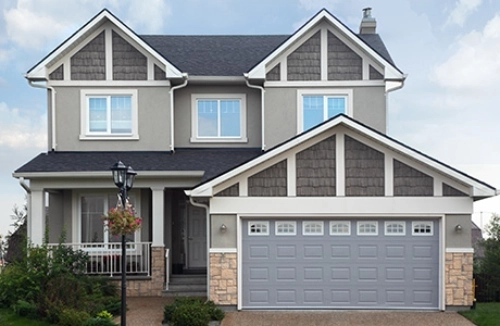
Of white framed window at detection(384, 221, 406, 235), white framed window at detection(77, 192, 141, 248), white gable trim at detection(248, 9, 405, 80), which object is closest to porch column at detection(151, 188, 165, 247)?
white framed window at detection(77, 192, 141, 248)

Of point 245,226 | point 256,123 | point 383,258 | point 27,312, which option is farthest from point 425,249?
point 27,312

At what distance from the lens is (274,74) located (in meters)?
17.4

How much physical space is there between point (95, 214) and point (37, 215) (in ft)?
6.41

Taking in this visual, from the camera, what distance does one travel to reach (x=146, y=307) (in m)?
14.1

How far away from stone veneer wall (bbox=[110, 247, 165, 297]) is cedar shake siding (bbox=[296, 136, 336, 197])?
5.04 m

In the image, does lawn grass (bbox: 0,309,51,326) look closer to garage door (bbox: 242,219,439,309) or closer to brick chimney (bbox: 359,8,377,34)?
garage door (bbox: 242,219,439,309)

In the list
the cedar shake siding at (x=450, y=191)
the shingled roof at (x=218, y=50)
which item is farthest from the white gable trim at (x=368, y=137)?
the shingled roof at (x=218, y=50)

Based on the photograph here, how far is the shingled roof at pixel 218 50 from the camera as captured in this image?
18.1m

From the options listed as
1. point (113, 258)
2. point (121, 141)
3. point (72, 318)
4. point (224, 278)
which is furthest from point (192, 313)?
point (121, 141)

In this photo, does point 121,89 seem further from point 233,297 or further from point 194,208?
point 233,297

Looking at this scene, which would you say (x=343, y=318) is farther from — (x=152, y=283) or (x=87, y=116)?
(x=87, y=116)

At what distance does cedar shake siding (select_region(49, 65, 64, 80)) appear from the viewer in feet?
56.4

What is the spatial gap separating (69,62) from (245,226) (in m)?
8.14

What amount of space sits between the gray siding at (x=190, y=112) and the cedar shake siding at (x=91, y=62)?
2.52 m
